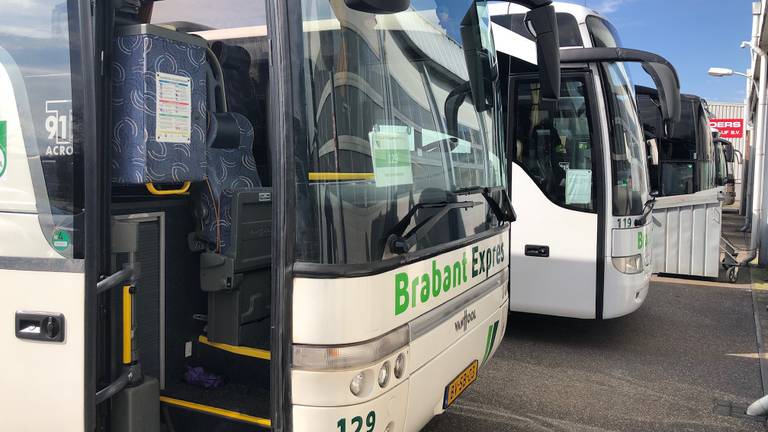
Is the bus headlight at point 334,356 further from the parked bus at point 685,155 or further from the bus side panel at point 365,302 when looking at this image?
the parked bus at point 685,155

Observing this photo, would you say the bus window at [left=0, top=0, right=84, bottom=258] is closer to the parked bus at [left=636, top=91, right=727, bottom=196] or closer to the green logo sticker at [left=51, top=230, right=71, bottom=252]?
the green logo sticker at [left=51, top=230, right=71, bottom=252]

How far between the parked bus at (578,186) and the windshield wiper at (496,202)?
2.29 meters

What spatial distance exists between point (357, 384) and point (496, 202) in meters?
1.54

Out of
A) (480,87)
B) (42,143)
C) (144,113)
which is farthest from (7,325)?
(480,87)

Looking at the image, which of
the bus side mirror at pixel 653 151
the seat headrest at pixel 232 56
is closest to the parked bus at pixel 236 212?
the seat headrest at pixel 232 56

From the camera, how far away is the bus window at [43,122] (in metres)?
→ 2.30

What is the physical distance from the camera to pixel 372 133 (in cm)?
243

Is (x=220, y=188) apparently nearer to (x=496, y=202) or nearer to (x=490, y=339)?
(x=496, y=202)

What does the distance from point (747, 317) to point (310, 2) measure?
7.25m

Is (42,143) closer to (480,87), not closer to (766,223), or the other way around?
(480,87)

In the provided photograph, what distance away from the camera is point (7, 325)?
2375mm

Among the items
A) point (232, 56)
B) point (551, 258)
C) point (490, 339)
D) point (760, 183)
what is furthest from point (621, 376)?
point (760, 183)

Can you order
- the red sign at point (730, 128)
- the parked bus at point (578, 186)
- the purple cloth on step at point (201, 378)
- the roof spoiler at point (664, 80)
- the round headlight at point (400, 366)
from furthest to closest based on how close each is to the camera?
the red sign at point (730, 128) → the parked bus at point (578, 186) → the roof spoiler at point (664, 80) → the purple cloth on step at point (201, 378) → the round headlight at point (400, 366)

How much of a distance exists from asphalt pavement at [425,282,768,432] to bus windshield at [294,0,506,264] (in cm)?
Result: 207
